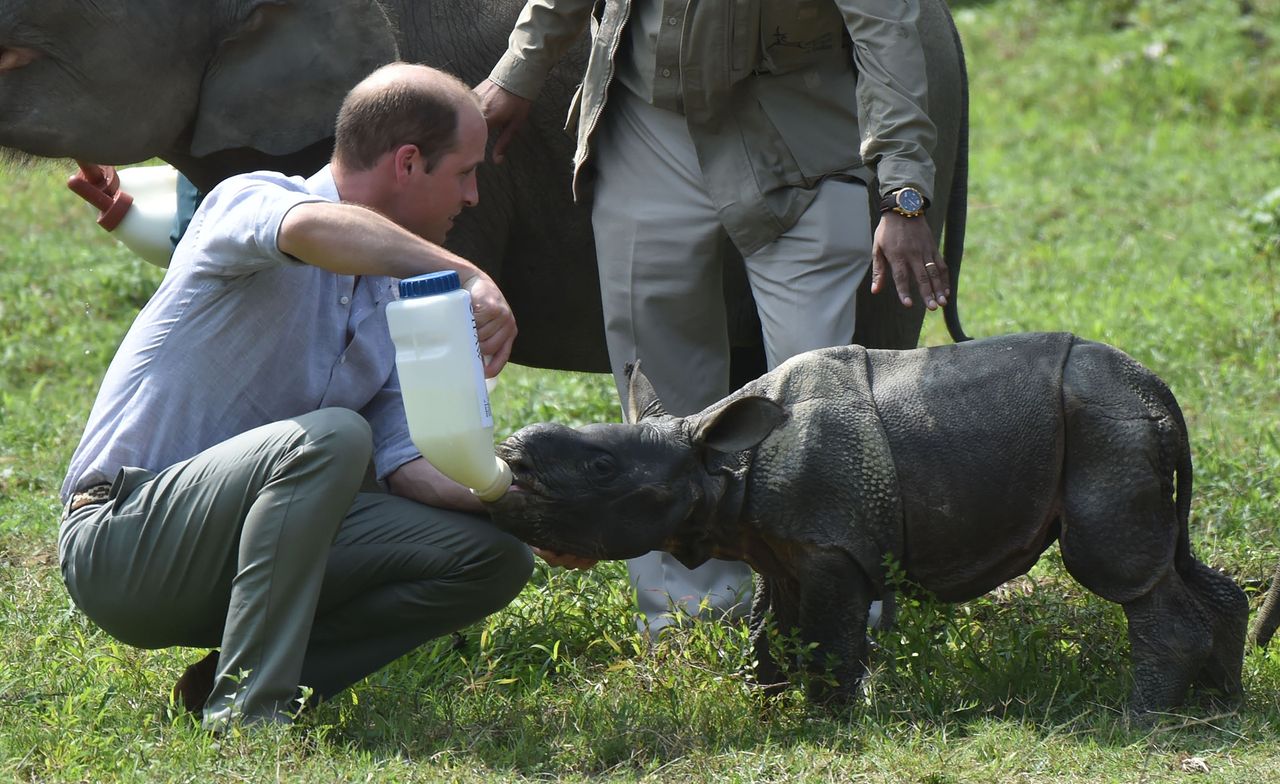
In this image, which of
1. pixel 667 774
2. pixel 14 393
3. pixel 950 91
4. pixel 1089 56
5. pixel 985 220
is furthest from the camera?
pixel 1089 56

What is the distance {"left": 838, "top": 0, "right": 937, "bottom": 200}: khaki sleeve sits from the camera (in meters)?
4.14

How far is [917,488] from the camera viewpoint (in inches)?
156

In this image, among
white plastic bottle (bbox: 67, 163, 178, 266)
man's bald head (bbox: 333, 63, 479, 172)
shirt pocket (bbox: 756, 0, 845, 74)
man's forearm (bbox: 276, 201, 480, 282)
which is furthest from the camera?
white plastic bottle (bbox: 67, 163, 178, 266)

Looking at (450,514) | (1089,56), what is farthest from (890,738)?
(1089,56)

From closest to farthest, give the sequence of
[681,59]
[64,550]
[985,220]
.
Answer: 1. [64,550]
2. [681,59]
3. [985,220]

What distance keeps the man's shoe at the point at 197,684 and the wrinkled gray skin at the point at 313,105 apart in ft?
4.99

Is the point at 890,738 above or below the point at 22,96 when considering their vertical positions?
below

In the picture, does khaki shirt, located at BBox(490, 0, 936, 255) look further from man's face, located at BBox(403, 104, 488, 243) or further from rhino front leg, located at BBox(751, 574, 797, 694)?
rhino front leg, located at BBox(751, 574, 797, 694)

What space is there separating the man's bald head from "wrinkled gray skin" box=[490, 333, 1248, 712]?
2.37 ft

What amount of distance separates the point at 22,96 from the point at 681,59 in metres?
1.77

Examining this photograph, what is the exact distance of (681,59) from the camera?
448cm

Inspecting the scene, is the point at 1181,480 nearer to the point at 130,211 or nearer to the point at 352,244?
the point at 352,244

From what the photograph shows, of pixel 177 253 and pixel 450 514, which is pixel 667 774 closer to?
pixel 450 514

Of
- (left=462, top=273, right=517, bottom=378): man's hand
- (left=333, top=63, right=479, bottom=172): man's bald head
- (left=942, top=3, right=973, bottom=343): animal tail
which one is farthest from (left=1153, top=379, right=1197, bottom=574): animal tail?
(left=333, top=63, right=479, bottom=172): man's bald head
